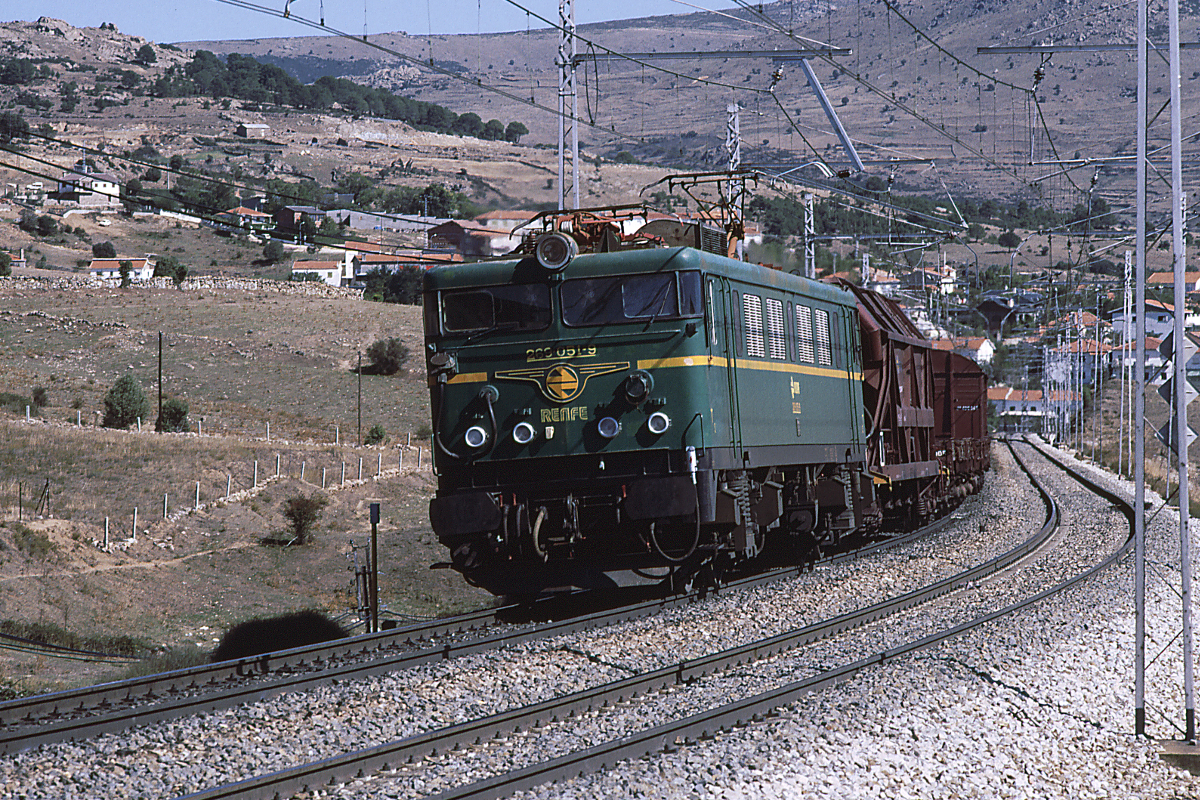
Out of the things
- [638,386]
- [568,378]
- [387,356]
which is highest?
[387,356]

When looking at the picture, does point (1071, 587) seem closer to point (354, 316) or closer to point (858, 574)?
point (858, 574)

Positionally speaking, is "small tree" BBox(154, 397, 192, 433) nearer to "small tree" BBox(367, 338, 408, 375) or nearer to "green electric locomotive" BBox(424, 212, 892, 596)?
"small tree" BBox(367, 338, 408, 375)

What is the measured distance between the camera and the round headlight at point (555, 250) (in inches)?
542

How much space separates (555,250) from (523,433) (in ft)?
7.13

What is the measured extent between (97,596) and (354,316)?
5630cm

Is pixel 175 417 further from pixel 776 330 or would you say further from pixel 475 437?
pixel 475 437

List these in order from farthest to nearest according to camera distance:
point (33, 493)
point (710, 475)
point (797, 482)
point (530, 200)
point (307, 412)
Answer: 1. point (307, 412)
2. point (33, 493)
3. point (530, 200)
4. point (797, 482)
5. point (710, 475)

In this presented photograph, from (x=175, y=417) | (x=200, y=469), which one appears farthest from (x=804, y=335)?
(x=175, y=417)

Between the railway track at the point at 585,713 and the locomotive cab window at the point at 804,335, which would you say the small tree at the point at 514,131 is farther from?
the railway track at the point at 585,713

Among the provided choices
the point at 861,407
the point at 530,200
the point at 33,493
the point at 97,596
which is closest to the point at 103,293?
the point at 33,493

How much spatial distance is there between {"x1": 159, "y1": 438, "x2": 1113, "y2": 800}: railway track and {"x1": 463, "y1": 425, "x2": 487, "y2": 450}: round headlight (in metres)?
3.40

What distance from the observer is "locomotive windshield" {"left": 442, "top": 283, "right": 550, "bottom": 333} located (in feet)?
45.6

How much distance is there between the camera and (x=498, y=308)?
552 inches

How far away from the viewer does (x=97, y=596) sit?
28.5 m
